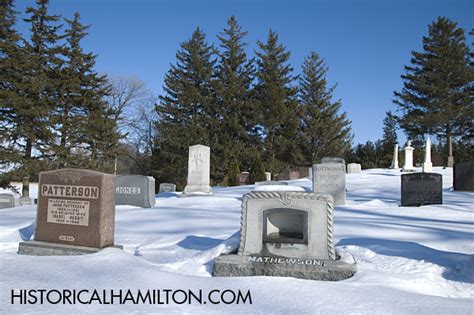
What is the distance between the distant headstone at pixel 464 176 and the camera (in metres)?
13.7

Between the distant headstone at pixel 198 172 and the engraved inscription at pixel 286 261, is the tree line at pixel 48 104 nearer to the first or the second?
the distant headstone at pixel 198 172

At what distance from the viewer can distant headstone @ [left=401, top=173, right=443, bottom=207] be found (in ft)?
34.6

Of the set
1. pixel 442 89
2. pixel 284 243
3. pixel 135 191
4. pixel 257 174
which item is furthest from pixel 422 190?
pixel 442 89

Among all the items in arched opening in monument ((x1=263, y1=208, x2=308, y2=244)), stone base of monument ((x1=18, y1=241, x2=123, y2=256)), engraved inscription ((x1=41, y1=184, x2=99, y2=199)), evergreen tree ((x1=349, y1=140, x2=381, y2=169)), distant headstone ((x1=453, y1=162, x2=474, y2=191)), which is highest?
evergreen tree ((x1=349, y1=140, x2=381, y2=169))

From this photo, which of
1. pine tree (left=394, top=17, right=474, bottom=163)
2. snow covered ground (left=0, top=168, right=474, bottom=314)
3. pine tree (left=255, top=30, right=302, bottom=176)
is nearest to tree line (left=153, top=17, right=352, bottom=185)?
pine tree (left=255, top=30, right=302, bottom=176)

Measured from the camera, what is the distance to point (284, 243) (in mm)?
4246

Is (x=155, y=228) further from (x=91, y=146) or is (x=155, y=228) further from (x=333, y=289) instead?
(x=91, y=146)

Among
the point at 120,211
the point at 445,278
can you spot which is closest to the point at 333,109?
the point at 120,211

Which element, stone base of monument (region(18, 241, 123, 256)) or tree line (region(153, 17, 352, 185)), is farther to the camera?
tree line (region(153, 17, 352, 185))

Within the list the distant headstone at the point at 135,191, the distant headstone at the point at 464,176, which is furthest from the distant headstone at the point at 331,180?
the distant headstone at the point at 464,176

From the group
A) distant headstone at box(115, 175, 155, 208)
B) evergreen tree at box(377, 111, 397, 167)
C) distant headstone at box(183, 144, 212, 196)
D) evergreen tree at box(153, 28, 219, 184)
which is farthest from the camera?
evergreen tree at box(377, 111, 397, 167)

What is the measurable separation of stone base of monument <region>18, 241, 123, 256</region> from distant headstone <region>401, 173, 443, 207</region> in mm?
9621

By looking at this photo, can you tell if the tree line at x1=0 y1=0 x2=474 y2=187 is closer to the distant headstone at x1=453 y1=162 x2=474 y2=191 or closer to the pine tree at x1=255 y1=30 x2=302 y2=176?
the pine tree at x1=255 y1=30 x2=302 y2=176

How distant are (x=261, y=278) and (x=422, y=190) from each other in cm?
912
